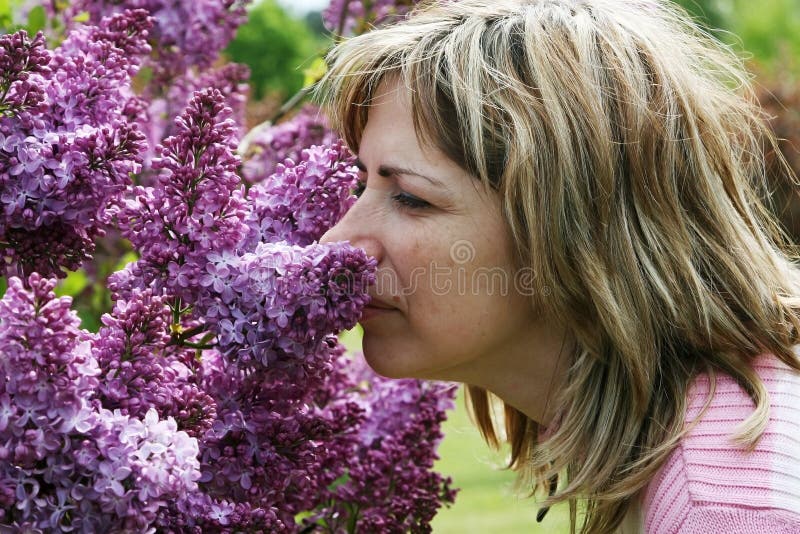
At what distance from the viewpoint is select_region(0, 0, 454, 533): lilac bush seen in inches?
57.2

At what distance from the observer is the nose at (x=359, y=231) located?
209cm

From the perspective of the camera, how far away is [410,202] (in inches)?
86.0

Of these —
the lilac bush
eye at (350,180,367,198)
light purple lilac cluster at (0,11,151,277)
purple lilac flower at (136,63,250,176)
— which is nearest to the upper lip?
the lilac bush

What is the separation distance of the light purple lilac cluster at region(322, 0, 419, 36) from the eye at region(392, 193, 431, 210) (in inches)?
47.0

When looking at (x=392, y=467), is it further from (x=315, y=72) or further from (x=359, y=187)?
(x=315, y=72)

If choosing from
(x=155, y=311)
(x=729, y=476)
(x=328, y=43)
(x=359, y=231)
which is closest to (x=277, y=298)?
(x=155, y=311)

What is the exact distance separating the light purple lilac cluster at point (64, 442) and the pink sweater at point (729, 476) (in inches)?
42.0

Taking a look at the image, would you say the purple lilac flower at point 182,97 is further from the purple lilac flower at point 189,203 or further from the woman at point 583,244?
the purple lilac flower at point 189,203

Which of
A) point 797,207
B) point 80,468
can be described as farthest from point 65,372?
point 797,207

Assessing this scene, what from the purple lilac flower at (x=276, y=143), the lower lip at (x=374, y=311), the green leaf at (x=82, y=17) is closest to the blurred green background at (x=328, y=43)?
the purple lilac flower at (x=276, y=143)

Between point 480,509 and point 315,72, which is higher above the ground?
point 315,72

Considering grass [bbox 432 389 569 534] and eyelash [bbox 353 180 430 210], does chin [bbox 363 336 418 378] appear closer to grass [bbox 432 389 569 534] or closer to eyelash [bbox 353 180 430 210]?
eyelash [bbox 353 180 430 210]

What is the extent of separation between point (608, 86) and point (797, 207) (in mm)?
10162

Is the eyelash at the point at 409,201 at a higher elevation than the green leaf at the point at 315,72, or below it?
below
